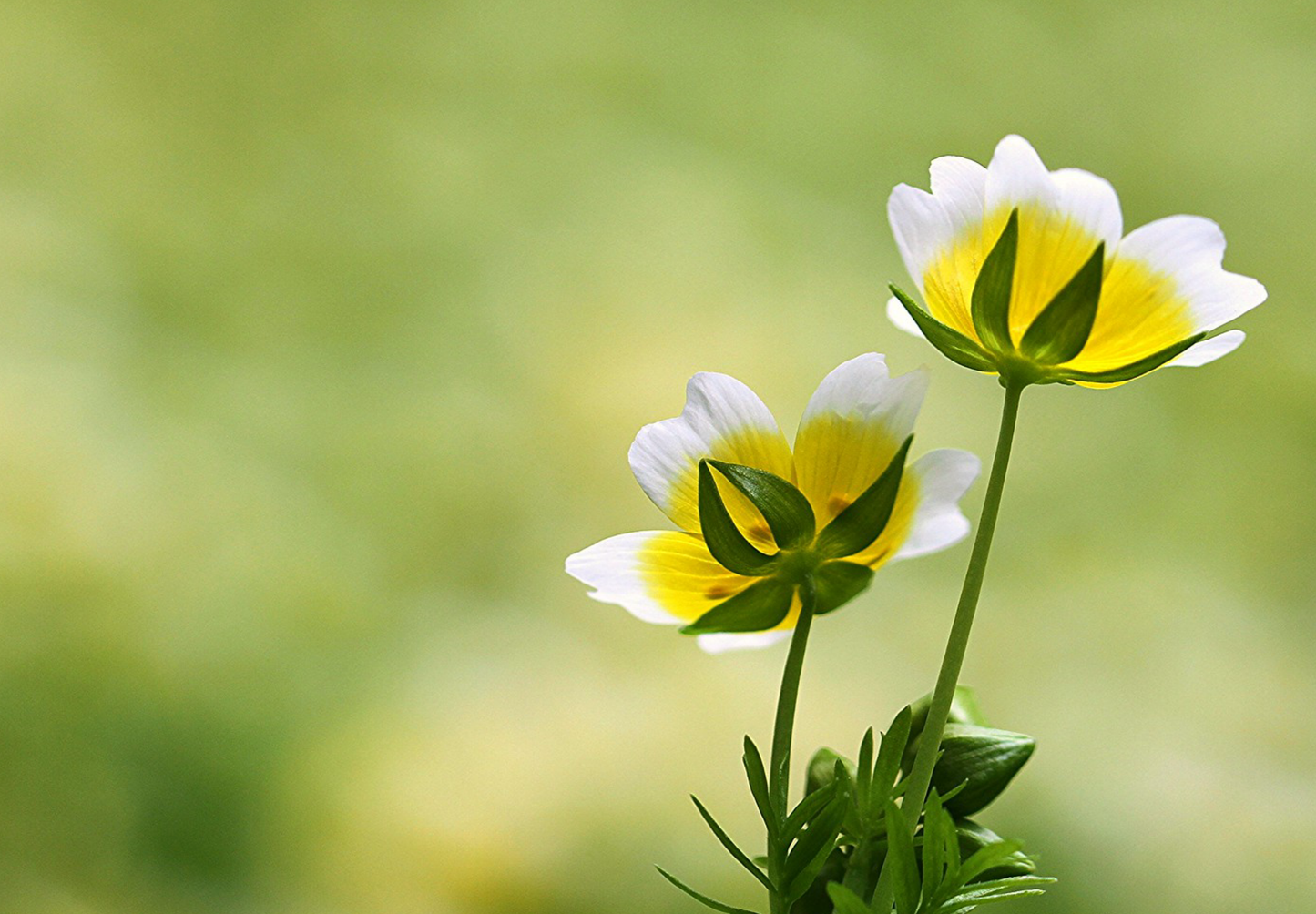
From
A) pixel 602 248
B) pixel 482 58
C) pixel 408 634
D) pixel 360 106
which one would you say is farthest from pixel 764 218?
pixel 408 634

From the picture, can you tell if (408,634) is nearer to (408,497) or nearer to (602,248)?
(408,497)

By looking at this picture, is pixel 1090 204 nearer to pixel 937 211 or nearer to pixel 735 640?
pixel 937 211

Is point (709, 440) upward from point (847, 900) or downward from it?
upward

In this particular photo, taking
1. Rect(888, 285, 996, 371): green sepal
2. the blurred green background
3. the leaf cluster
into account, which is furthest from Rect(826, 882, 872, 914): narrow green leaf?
the blurred green background

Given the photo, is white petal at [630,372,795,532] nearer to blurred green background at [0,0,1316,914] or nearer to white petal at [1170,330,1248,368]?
white petal at [1170,330,1248,368]

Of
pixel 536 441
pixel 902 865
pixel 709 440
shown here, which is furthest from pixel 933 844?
pixel 536 441
